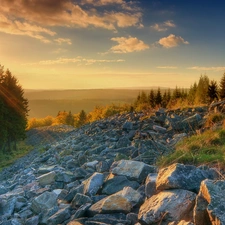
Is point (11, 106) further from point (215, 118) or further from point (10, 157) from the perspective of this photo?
point (215, 118)

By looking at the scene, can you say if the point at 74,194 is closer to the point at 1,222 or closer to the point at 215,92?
the point at 1,222

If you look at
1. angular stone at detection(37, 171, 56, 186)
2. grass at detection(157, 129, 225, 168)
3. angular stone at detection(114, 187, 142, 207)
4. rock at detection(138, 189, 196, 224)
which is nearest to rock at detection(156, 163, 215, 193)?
rock at detection(138, 189, 196, 224)

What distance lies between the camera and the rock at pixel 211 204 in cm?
244

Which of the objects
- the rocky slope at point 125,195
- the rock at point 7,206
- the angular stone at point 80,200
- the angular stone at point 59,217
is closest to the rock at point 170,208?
the rocky slope at point 125,195

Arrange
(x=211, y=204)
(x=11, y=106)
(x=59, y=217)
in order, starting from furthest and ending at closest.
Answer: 1. (x=11, y=106)
2. (x=59, y=217)
3. (x=211, y=204)

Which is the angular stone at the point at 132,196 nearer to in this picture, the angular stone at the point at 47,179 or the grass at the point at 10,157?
the angular stone at the point at 47,179

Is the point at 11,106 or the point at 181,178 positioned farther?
the point at 11,106

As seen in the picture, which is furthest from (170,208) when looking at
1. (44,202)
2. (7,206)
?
(7,206)

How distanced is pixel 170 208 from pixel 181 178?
0.47m

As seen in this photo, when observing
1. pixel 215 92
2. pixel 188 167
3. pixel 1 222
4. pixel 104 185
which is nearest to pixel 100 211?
pixel 104 185

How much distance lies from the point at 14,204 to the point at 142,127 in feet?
18.1

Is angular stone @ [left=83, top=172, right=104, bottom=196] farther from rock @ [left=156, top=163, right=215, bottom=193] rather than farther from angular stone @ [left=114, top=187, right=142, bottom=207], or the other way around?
rock @ [left=156, top=163, right=215, bottom=193]

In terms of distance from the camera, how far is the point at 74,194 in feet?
16.1

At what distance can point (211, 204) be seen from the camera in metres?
2.54
